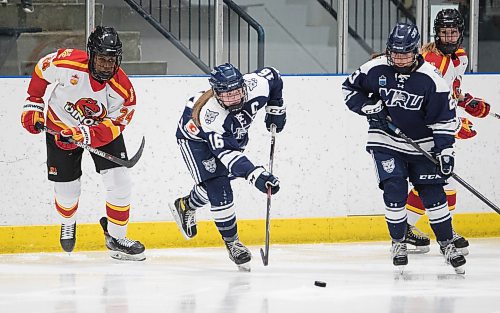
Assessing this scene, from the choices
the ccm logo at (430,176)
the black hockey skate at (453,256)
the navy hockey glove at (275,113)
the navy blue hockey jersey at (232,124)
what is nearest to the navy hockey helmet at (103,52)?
the navy blue hockey jersey at (232,124)

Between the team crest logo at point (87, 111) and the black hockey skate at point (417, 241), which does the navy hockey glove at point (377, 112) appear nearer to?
the black hockey skate at point (417, 241)

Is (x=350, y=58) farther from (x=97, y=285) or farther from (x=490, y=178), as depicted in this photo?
(x=97, y=285)

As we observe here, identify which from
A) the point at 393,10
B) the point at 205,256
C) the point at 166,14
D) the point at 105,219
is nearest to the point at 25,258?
the point at 105,219

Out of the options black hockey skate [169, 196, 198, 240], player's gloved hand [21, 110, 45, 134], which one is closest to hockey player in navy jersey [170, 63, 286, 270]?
black hockey skate [169, 196, 198, 240]

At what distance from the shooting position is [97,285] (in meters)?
5.11

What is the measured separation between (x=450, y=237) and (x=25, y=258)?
89.2 inches

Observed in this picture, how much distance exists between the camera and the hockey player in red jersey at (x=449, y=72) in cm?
600

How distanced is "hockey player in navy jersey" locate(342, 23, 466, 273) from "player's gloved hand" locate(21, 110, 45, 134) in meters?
1.50

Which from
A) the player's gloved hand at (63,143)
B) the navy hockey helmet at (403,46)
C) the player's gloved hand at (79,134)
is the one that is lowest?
the player's gloved hand at (63,143)

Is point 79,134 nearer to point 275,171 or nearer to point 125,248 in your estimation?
point 125,248

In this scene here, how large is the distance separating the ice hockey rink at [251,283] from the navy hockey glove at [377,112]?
70 centimetres

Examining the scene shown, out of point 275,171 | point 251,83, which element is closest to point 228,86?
point 251,83

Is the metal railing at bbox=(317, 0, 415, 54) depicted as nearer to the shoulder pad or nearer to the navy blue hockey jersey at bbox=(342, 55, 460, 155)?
the navy blue hockey jersey at bbox=(342, 55, 460, 155)

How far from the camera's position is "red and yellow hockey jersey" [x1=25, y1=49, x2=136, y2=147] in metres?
5.72
